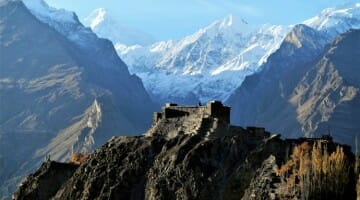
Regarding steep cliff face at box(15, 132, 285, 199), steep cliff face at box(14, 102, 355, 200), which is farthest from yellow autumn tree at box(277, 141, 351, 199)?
steep cliff face at box(15, 132, 285, 199)

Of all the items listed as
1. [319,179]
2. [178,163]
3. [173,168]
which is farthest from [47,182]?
[319,179]

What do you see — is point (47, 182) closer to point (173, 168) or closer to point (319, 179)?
point (173, 168)

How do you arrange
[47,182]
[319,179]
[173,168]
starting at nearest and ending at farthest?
[319,179]
[173,168]
[47,182]

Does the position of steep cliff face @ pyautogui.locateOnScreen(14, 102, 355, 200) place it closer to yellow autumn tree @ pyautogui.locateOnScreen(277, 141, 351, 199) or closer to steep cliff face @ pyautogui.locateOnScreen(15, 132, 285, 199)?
steep cliff face @ pyautogui.locateOnScreen(15, 132, 285, 199)

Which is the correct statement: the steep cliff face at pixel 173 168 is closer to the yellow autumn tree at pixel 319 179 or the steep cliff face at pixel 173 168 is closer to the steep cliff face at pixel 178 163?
the steep cliff face at pixel 178 163

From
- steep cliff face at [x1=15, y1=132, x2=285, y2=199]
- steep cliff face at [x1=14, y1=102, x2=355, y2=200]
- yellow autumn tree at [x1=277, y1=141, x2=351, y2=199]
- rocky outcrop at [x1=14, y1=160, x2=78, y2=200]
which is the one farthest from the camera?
rocky outcrop at [x1=14, y1=160, x2=78, y2=200]

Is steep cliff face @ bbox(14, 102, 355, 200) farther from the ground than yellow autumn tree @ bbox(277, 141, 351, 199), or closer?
farther from the ground

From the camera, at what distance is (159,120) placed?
4993 inches

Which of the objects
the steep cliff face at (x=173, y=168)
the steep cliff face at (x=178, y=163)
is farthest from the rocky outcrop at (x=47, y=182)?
the steep cliff face at (x=173, y=168)

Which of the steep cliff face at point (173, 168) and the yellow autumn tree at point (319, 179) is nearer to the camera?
the yellow autumn tree at point (319, 179)

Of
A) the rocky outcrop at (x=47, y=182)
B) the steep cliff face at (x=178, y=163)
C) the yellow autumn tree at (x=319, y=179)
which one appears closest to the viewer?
the yellow autumn tree at (x=319, y=179)

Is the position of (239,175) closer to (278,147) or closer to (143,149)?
(278,147)

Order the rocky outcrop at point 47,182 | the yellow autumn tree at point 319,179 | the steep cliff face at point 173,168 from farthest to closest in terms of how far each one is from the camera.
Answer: the rocky outcrop at point 47,182
the steep cliff face at point 173,168
the yellow autumn tree at point 319,179

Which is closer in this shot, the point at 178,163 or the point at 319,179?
the point at 319,179
